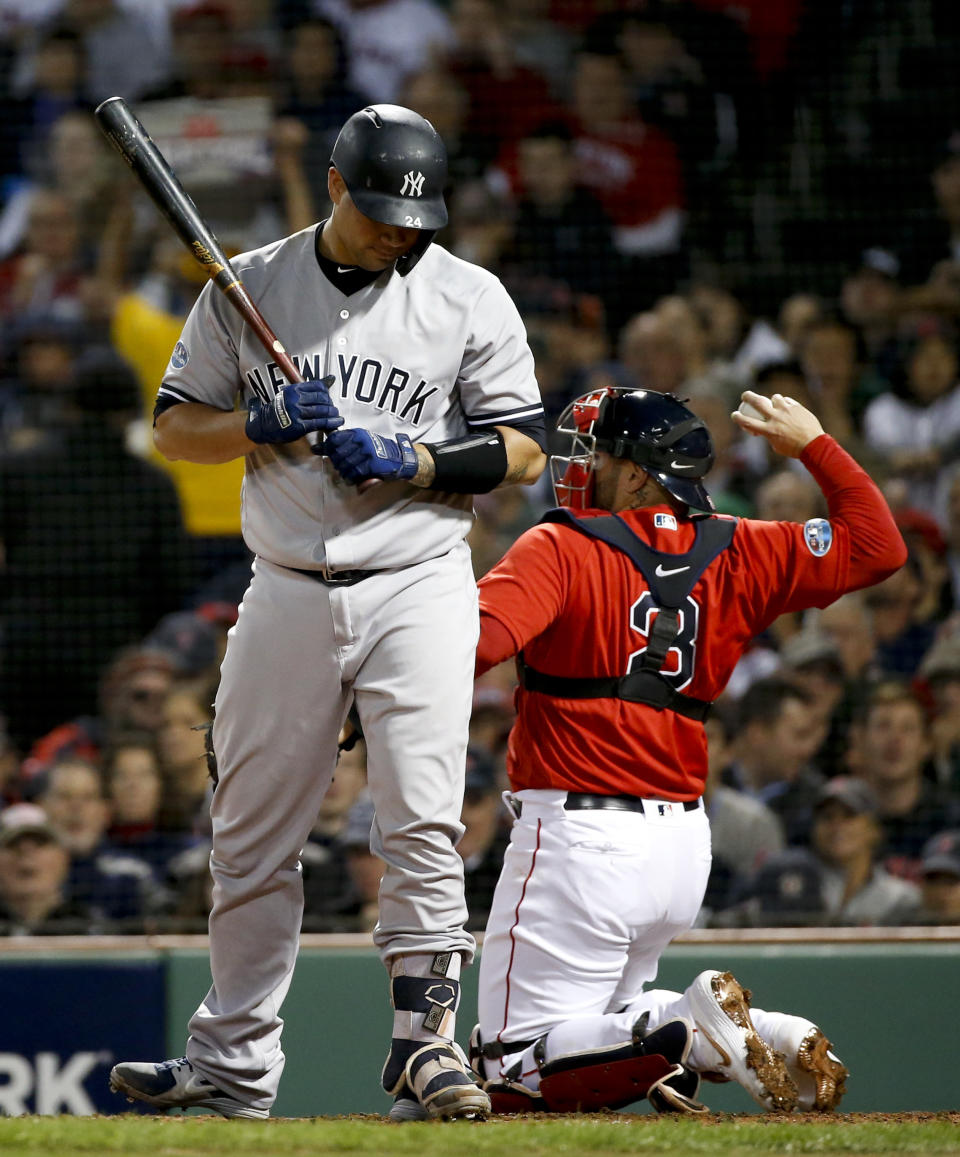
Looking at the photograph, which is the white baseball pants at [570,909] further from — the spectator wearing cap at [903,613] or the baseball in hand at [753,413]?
the spectator wearing cap at [903,613]

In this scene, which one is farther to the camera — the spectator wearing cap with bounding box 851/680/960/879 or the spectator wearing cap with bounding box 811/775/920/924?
the spectator wearing cap with bounding box 851/680/960/879

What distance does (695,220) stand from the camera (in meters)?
7.27

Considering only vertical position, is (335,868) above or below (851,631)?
below

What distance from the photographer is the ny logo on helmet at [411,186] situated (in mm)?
2648

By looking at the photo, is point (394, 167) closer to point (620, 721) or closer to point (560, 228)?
point (620, 721)

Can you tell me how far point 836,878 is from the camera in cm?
497

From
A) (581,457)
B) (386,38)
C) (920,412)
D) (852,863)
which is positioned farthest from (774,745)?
(386,38)

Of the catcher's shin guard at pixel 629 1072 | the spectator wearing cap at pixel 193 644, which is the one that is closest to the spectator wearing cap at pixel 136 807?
the spectator wearing cap at pixel 193 644

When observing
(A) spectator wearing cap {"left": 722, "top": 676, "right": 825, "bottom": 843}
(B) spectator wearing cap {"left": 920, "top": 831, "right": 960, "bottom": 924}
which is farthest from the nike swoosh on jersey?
(A) spectator wearing cap {"left": 722, "top": 676, "right": 825, "bottom": 843}

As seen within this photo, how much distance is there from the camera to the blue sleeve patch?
3223 mm

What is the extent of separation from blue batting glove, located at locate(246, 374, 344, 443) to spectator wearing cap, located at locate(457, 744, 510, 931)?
233cm

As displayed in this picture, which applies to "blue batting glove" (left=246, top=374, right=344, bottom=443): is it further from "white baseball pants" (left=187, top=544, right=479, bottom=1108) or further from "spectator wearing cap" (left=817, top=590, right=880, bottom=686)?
"spectator wearing cap" (left=817, top=590, right=880, bottom=686)

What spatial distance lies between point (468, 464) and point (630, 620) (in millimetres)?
570

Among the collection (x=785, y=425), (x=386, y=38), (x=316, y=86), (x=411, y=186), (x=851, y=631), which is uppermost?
(x=386, y=38)
